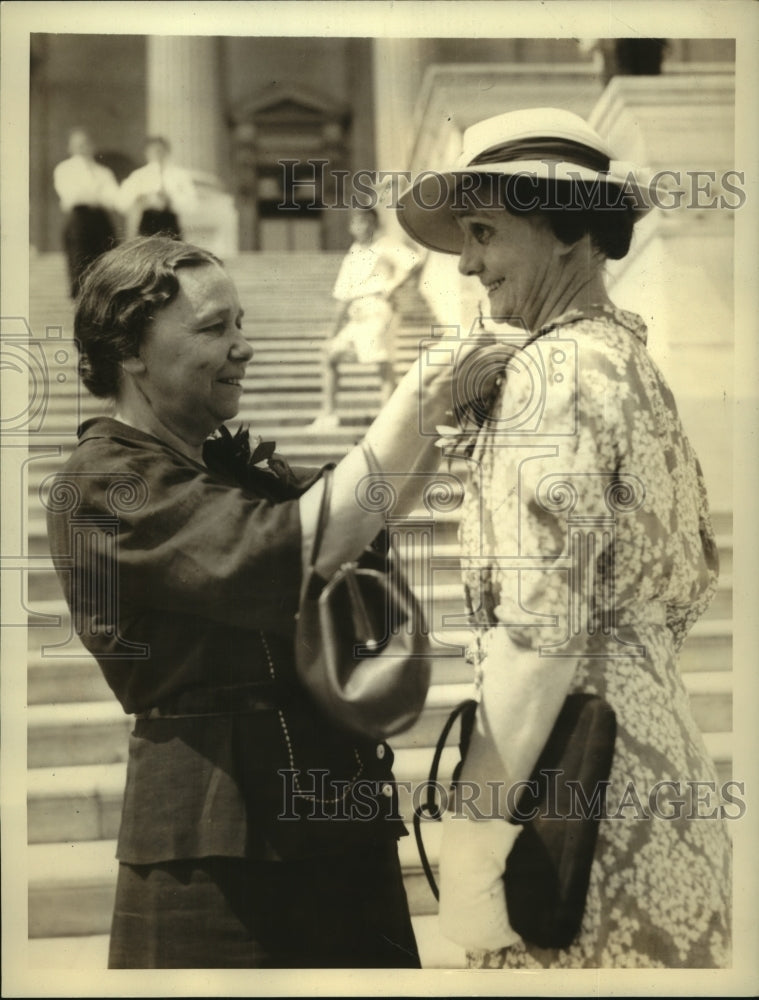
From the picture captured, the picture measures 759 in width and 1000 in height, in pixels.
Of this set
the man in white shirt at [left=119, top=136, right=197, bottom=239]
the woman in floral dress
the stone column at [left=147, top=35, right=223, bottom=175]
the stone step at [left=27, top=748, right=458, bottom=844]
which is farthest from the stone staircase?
the stone column at [left=147, top=35, right=223, bottom=175]

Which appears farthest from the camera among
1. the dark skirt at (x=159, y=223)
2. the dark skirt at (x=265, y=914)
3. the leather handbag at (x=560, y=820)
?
the dark skirt at (x=159, y=223)

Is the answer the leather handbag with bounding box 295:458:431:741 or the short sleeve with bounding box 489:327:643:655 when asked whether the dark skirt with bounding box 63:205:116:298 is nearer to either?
the leather handbag with bounding box 295:458:431:741

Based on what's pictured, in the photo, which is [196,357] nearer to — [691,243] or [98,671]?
[98,671]

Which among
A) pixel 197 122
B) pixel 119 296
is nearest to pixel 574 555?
pixel 119 296

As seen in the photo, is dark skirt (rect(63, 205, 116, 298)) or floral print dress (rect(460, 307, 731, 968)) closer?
floral print dress (rect(460, 307, 731, 968))

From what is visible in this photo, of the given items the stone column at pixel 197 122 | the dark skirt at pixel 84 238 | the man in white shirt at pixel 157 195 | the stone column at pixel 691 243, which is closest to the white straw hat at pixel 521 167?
the stone column at pixel 691 243

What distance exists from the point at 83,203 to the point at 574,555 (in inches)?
70.5

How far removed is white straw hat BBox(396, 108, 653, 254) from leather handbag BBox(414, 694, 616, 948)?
1402 mm

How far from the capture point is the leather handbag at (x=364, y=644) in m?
3.27

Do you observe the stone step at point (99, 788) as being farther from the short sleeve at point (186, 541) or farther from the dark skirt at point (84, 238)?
the dark skirt at point (84, 238)

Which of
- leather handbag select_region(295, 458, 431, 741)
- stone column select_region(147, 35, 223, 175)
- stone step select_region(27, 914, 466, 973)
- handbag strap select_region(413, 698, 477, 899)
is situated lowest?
stone step select_region(27, 914, 466, 973)

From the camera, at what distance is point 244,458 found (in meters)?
3.38

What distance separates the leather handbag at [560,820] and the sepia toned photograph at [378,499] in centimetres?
1

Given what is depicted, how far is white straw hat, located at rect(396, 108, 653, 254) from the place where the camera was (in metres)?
3.30
